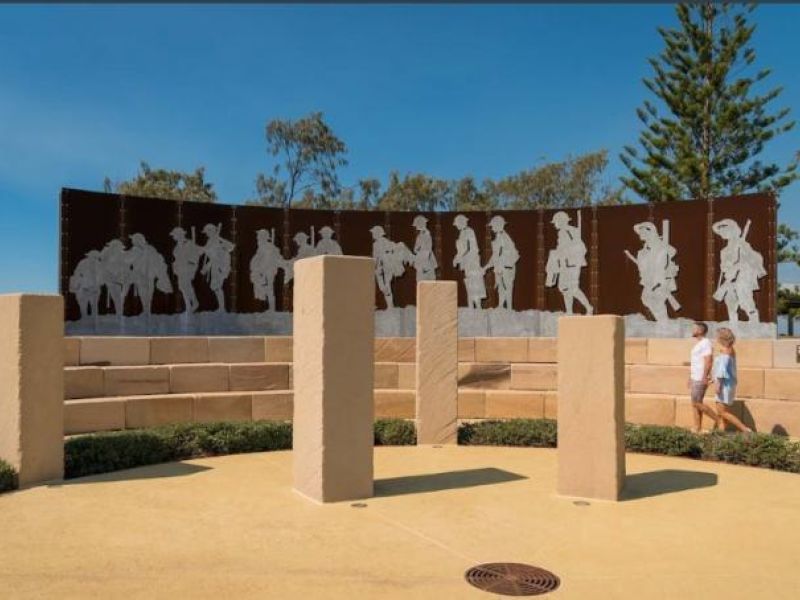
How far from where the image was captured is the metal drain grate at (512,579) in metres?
4.60

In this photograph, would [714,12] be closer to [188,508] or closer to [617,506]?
[617,506]

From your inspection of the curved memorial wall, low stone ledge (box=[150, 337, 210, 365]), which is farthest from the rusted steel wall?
low stone ledge (box=[150, 337, 210, 365])

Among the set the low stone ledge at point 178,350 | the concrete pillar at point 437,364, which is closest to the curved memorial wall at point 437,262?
the low stone ledge at point 178,350

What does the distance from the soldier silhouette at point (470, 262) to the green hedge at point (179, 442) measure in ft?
20.4

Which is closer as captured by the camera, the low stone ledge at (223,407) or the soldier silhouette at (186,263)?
the low stone ledge at (223,407)

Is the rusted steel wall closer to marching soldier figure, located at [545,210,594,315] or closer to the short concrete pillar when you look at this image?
marching soldier figure, located at [545,210,594,315]

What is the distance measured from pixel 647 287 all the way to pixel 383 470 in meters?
8.90

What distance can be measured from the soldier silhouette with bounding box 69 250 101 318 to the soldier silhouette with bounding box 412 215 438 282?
274 inches

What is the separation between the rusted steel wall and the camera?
45.7 ft

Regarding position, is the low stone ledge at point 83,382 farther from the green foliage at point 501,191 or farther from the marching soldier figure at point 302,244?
the green foliage at point 501,191

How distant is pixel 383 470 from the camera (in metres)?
8.58

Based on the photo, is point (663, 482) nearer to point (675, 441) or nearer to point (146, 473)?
point (675, 441)

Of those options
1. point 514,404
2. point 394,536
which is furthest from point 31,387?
point 514,404

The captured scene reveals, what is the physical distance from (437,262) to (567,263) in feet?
9.83
